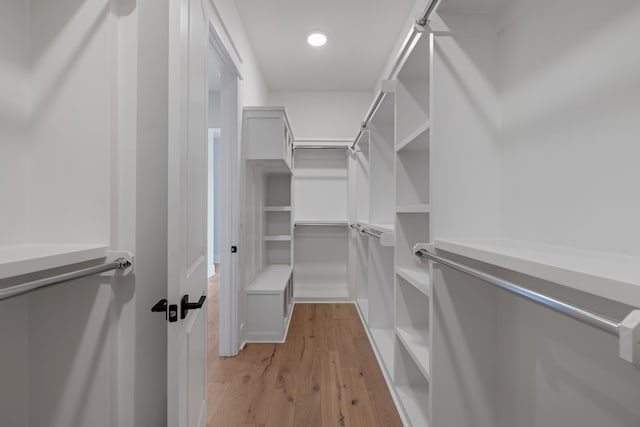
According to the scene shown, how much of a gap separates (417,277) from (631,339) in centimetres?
104

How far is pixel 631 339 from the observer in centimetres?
39

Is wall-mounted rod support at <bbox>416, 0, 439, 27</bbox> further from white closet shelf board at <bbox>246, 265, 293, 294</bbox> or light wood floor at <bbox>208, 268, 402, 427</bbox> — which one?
white closet shelf board at <bbox>246, 265, 293, 294</bbox>

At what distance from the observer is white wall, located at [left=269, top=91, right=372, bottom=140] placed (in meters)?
3.69

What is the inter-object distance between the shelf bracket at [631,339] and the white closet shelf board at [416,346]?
34.2 inches

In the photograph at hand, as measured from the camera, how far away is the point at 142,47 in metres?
1.11

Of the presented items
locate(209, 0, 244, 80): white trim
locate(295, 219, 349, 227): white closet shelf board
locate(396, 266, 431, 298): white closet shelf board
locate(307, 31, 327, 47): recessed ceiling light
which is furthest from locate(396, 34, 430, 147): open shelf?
locate(295, 219, 349, 227): white closet shelf board

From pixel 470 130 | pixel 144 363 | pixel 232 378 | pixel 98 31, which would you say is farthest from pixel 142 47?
pixel 232 378

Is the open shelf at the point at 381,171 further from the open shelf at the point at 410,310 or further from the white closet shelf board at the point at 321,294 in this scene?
the white closet shelf board at the point at 321,294

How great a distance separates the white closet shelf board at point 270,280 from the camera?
8.07 feet

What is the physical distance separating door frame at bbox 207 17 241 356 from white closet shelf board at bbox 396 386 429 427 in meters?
1.27

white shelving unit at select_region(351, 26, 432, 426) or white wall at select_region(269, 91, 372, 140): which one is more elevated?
white wall at select_region(269, 91, 372, 140)

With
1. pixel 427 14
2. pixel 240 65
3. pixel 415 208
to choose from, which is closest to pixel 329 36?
pixel 240 65

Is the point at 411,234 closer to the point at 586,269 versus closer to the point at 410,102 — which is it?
the point at 410,102

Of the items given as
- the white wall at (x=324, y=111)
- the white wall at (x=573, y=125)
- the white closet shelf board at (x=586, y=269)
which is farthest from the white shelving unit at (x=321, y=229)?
the white closet shelf board at (x=586, y=269)
